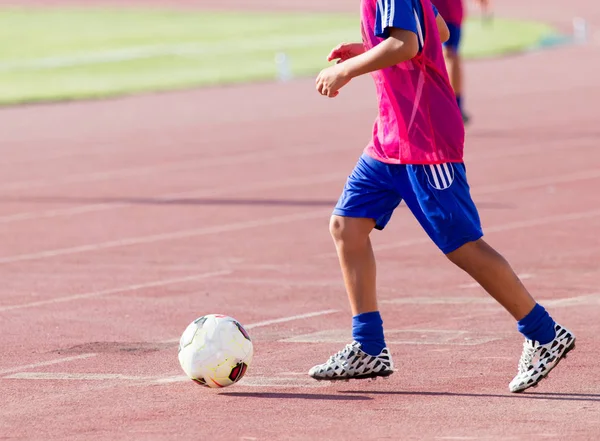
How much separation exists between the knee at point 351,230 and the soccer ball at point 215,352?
63 cm

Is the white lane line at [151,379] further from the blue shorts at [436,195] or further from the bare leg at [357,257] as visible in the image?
the blue shorts at [436,195]

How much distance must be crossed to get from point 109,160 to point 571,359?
10.4 metres

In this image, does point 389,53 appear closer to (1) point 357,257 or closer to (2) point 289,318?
(1) point 357,257

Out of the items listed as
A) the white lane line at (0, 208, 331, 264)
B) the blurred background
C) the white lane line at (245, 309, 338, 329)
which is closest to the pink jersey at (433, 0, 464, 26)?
the white lane line at (0, 208, 331, 264)

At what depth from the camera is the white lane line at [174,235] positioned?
420 inches

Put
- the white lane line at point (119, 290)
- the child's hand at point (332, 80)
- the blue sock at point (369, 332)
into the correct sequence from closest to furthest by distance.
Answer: the child's hand at point (332, 80) < the blue sock at point (369, 332) < the white lane line at point (119, 290)

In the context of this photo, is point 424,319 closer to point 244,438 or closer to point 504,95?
point 244,438

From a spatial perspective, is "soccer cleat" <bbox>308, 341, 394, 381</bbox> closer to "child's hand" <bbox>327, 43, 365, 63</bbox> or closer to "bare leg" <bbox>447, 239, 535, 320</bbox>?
"bare leg" <bbox>447, 239, 535, 320</bbox>

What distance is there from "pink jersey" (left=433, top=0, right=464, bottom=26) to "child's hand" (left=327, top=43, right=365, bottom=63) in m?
8.66

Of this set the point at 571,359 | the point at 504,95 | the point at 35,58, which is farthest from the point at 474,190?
the point at 35,58

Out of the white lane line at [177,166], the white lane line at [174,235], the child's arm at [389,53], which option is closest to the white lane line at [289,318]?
the child's arm at [389,53]

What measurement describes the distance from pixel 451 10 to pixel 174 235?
5282 millimetres

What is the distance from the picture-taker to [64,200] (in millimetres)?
13625

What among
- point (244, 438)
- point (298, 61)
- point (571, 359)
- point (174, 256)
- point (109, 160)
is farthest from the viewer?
point (298, 61)
